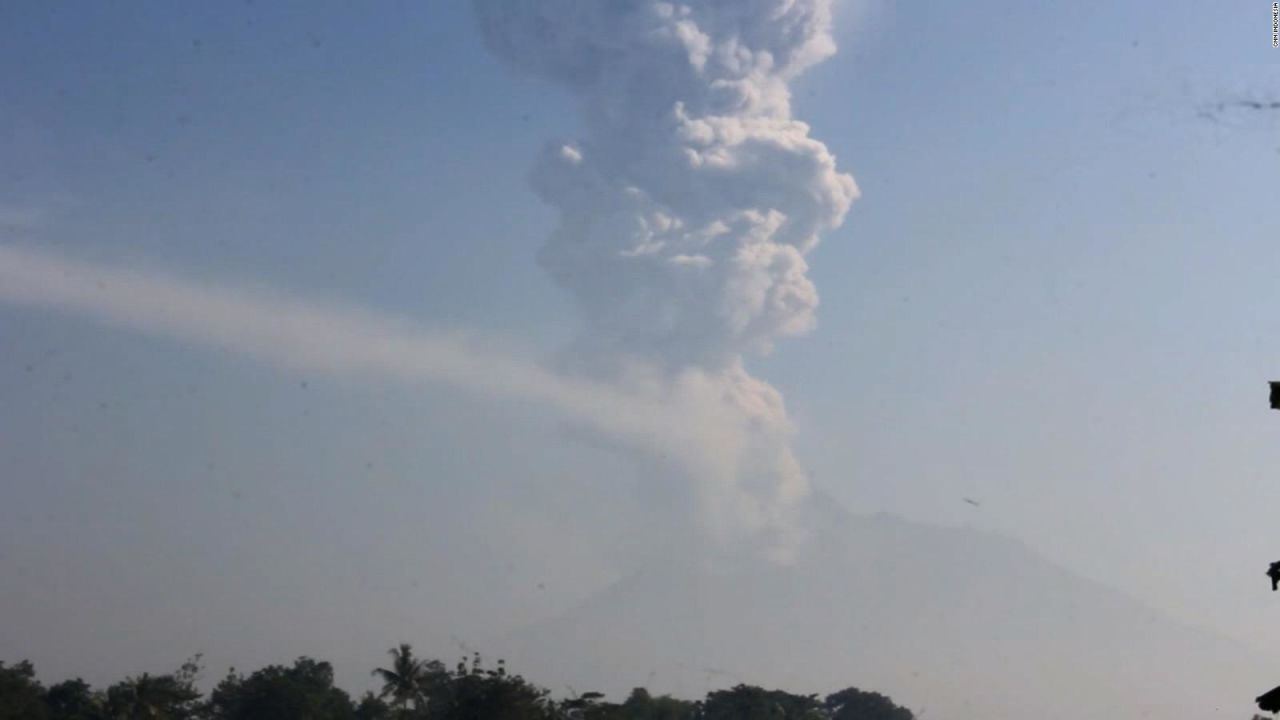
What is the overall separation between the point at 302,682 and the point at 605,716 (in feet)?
97.2

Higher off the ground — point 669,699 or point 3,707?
point 669,699

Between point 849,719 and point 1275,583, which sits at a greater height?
point 849,719

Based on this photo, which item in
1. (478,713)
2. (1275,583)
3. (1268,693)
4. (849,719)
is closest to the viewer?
(1268,693)

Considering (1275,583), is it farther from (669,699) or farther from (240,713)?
(669,699)

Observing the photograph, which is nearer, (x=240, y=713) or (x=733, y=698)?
(x=240, y=713)

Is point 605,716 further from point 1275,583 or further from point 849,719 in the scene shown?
point 1275,583

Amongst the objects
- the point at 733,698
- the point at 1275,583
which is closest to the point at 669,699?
the point at 733,698

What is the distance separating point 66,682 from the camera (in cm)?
11562

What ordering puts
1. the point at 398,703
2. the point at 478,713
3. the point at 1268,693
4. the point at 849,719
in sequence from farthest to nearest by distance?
1. the point at 849,719
2. the point at 398,703
3. the point at 478,713
4. the point at 1268,693

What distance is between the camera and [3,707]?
103m

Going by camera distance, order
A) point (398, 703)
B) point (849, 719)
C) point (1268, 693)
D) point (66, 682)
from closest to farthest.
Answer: point (1268, 693)
point (398, 703)
point (66, 682)
point (849, 719)

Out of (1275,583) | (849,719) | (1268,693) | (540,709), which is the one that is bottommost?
(1268,693)

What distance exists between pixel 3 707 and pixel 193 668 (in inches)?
1107

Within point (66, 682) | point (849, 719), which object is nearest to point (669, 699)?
point (849, 719)
